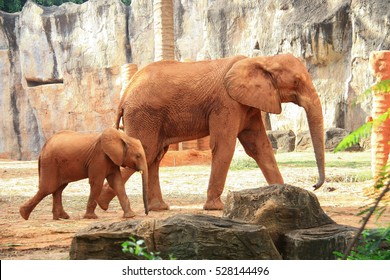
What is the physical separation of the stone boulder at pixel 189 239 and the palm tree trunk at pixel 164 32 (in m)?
12.5

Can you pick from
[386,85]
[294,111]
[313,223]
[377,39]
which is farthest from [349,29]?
[386,85]

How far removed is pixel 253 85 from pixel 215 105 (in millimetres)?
506

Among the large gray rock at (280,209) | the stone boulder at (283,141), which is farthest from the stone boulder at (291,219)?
the stone boulder at (283,141)

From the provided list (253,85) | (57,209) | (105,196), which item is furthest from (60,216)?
(253,85)

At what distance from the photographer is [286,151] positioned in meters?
21.5

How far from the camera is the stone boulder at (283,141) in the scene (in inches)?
853

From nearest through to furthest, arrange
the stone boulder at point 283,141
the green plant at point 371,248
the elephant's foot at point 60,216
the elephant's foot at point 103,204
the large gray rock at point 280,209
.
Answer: the green plant at point 371,248, the large gray rock at point 280,209, the elephant's foot at point 60,216, the elephant's foot at point 103,204, the stone boulder at point 283,141

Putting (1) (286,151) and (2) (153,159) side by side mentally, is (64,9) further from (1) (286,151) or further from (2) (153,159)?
(2) (153,159)

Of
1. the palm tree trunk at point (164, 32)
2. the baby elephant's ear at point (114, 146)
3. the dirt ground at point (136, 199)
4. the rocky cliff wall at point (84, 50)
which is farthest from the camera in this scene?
the rocky cliff wall at point (84, 50)

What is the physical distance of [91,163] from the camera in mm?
8094

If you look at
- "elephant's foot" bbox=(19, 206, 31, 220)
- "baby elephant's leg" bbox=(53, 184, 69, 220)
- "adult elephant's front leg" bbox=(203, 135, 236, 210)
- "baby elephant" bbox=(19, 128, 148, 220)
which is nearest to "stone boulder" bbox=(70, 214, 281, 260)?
"baby elephant" bbox=(19, 128, 148, 220)

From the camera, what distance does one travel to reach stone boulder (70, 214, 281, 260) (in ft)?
14.2

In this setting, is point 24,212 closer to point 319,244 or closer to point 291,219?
point 291,219

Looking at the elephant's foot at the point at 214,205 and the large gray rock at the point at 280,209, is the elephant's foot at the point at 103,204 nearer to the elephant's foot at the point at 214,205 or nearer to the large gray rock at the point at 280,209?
the elephant's foot at the point at 214,205
